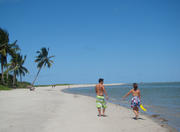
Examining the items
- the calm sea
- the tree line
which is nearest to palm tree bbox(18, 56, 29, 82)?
the tree line

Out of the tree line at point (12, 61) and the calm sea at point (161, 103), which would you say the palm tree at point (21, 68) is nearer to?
the tree line at point (12, 61)

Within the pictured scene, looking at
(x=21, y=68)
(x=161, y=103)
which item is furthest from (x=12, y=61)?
(x=161, y=103)

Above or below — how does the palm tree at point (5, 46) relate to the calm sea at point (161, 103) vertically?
above

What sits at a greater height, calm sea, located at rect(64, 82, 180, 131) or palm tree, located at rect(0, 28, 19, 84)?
palm tree, located at rect(0, 28, 19, 84)

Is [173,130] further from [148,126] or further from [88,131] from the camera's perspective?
[88,131]

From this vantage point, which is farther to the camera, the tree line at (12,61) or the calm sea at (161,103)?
the tree line at (12,61)

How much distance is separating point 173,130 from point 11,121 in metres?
5.80

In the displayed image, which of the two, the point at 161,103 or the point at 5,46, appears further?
the point at 5,46

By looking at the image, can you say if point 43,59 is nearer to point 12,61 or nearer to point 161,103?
point 12,61

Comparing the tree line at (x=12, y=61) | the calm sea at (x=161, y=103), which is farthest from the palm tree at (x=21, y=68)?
the calm sea at (x=161, y=103)

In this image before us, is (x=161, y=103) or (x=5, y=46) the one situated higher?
(x=5, y=46)

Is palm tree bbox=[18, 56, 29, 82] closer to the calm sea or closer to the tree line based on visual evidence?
the tree line

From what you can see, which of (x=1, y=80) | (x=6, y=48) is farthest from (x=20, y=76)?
(x=6, y=48)

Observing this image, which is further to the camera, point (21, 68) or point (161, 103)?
point (21, 68)
